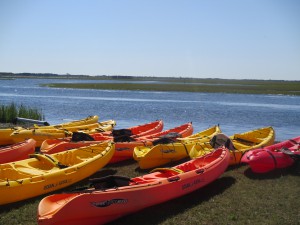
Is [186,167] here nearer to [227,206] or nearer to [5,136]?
[227,206]

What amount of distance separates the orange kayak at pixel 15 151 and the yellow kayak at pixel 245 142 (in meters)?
4.32

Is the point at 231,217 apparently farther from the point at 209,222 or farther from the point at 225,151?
the point at 225,151

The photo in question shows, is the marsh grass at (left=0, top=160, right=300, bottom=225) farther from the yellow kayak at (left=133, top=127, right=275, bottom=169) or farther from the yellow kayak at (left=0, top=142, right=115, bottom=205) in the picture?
the yellow kayak at (left=133, top=127, right=275, bottom=169)

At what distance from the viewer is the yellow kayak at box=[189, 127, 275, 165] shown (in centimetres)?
968

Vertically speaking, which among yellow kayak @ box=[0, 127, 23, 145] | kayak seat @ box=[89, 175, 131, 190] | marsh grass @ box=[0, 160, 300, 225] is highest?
kayak seat @ box=[89, 175, 131, 190]

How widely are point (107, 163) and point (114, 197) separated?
3.54m

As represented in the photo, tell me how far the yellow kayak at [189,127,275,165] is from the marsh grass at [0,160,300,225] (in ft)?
3.22

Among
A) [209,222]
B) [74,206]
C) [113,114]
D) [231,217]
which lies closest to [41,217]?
[74,206]

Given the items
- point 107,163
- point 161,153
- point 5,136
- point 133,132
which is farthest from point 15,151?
point 133,132

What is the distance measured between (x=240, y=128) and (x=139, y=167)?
11.6 m

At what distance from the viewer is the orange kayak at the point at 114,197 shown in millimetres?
5152

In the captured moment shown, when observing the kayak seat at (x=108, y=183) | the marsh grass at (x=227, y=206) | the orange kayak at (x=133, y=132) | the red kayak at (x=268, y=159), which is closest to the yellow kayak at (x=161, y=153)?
the marsh grass at (x=227, y=206)

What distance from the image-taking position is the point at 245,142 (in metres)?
11.8

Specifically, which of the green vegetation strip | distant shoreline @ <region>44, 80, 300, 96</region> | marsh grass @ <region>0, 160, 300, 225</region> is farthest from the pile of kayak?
the green vegetation strip
